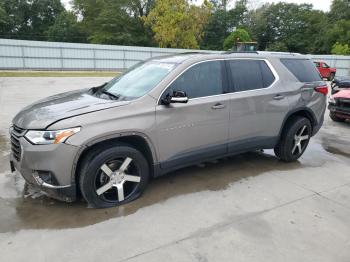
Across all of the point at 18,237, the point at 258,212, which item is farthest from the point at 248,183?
the point at 18,237

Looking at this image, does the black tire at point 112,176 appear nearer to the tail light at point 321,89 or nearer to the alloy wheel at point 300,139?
the alloy wheel at point 300,139

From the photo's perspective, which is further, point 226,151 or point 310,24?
point 310,24

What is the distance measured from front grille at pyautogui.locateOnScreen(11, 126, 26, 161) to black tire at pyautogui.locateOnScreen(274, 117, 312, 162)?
4.04 metres

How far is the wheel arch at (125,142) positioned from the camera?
366 centimetres

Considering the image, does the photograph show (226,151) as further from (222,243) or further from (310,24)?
(310,24)

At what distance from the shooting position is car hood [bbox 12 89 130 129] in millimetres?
3678

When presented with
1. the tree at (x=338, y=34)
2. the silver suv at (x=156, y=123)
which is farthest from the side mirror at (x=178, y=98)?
the tree at (x=338, y=34)

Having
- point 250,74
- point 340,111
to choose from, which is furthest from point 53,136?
point 340,111

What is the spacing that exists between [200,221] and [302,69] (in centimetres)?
355

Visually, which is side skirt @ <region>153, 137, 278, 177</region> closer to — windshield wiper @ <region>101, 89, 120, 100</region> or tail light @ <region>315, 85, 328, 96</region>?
windshield wiper @ <region>101, 89, 120, 100</region>

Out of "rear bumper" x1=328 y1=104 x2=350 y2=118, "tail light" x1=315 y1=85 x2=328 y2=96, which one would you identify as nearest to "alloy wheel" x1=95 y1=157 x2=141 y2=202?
"tail light" x1=315 y1=85 x2=328 y2=96

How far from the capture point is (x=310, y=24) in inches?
2383

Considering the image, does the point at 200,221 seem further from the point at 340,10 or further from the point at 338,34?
the point at 340,10

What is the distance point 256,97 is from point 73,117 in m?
2.74
